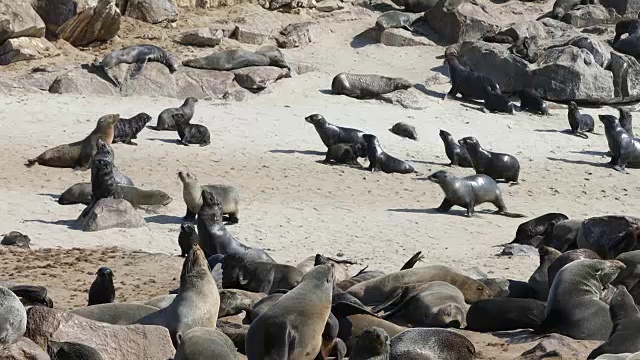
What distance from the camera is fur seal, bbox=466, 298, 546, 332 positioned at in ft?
25.9

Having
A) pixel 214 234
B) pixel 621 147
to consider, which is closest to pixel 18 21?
pixel 621 147

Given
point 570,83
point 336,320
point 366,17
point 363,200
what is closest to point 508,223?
point 363,200

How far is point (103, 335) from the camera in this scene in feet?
21.7

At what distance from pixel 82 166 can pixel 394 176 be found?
3739 mm

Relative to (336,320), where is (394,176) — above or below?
below

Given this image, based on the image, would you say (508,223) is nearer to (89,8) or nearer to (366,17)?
(89,8)

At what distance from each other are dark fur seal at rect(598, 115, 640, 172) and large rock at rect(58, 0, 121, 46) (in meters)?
7.91

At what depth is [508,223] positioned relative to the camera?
13.7 metres

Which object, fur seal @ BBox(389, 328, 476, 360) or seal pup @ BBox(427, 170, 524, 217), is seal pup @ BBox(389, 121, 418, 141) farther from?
fur seal @ BBox(389, 328, 476, 360)

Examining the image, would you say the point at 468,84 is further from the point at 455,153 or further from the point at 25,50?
the point at 25,50

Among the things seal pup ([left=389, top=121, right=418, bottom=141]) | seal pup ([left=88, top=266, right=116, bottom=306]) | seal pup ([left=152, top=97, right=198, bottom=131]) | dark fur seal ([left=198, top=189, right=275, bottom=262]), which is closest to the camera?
seal pup ([left=88, top=266, right=116, bottom=306])

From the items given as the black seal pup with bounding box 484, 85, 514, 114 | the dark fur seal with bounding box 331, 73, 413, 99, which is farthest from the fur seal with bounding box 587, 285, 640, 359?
the black seal pup with bounding box 484, 85, 514, 114

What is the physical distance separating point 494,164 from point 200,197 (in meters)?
4.66

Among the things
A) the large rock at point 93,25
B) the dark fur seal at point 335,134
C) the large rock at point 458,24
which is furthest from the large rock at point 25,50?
the large rock at point 458,24
